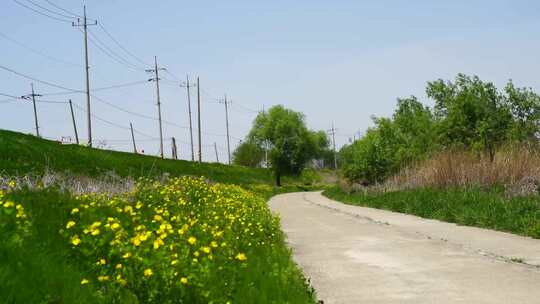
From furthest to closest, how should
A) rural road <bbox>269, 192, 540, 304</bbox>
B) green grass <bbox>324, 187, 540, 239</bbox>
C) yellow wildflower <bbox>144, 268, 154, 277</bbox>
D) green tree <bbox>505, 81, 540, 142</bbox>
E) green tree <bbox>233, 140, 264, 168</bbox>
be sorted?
green tree <bbox>233, 140, 264, 168</bbox> → green tree <bbox>505, 81, 540, 142</bbox> → green grass <bbox>324, 187, 540, 239</bbox> → rural road <bbox>269, 192, 540, 304</bbox> → yellow wildflower <bbox>144, 268, 154, 277</bbox>

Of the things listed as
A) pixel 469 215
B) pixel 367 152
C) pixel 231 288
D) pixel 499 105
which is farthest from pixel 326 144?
pixel 231 288

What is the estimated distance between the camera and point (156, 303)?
5098mm

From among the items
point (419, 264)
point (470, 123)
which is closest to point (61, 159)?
point (470, 123)

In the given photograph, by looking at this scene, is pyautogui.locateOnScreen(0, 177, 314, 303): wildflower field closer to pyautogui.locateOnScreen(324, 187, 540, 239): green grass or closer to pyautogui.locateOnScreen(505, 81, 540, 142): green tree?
pyautogui.locateOnScreen(324, 187, 540, 239): green grass

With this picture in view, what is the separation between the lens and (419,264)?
9.30m

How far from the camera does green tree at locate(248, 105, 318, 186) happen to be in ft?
283

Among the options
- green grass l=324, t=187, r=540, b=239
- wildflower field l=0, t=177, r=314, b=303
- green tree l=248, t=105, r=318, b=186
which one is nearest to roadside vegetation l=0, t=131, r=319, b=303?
wildflower field l=0, t=177, r=314, b=303

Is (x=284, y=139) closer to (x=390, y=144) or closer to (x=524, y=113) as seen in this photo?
(x=390, y=144)

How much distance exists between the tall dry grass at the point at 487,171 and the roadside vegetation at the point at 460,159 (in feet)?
0.10

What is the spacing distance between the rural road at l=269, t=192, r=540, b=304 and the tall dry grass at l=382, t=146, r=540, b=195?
426cm

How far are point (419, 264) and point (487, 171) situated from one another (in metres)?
12.4

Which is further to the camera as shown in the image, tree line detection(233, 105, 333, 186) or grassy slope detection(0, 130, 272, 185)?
tree line detection(233, 105, 333, 186)

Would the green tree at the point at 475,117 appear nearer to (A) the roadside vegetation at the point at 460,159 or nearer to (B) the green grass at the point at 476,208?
(A) the roadside vegetation at the point at 460,159

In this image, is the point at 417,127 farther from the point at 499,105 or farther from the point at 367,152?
the point at 499,105
